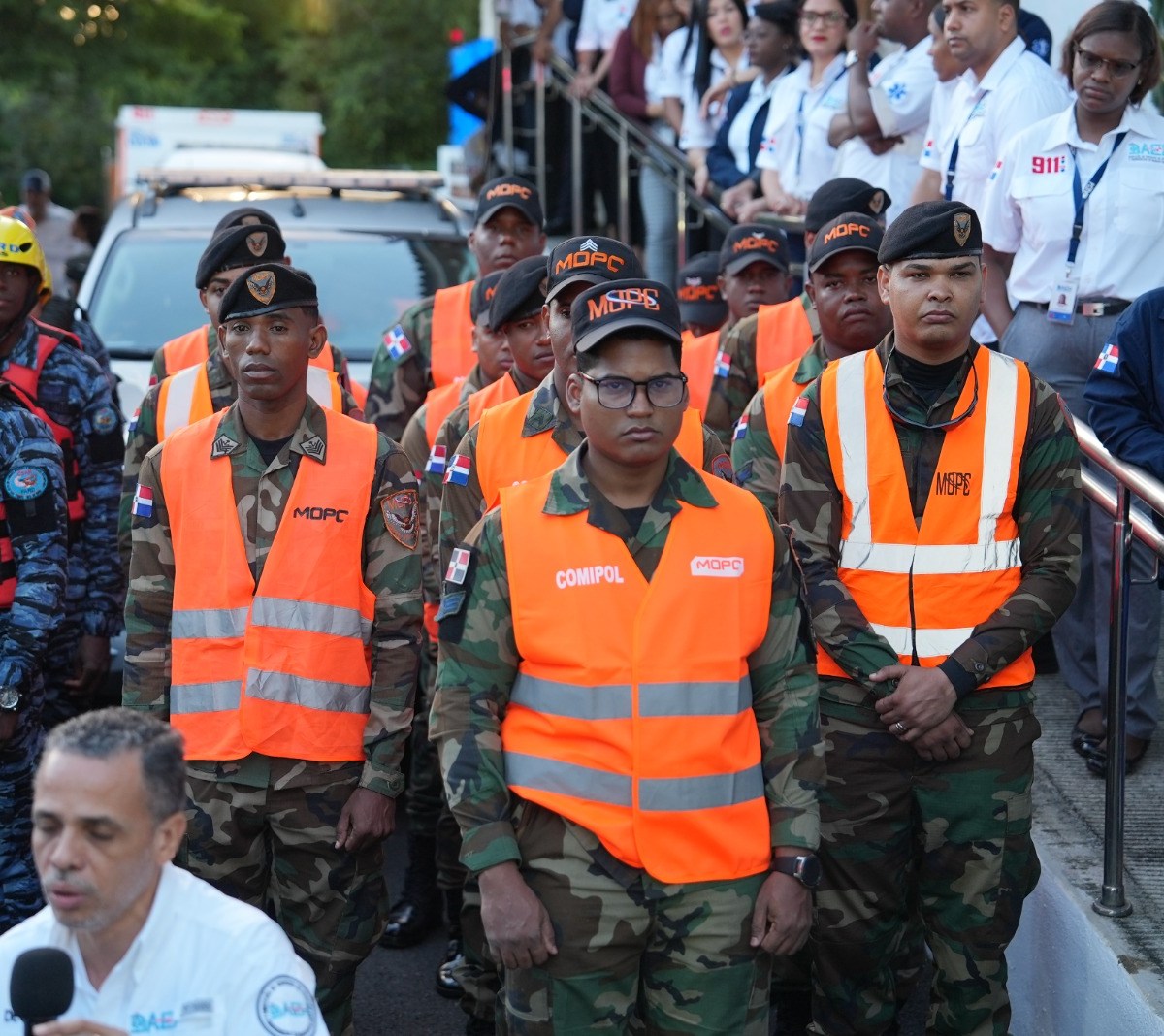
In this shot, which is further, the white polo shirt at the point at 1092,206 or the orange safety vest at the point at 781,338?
the orange safety vest at the point at 781,338

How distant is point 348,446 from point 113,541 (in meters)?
1.78

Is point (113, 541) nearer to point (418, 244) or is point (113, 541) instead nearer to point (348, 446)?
point (348, 446)

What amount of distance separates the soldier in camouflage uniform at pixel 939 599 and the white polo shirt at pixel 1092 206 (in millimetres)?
1981

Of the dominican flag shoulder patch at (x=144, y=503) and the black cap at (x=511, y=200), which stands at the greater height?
the black cap at (x=511, y=200)

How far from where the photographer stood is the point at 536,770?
3.71m

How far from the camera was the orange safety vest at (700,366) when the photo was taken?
6.97 m

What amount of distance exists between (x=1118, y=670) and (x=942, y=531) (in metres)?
0.63

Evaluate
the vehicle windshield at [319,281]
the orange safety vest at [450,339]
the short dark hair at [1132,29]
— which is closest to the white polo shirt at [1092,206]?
the short dark hair at [1132,29]

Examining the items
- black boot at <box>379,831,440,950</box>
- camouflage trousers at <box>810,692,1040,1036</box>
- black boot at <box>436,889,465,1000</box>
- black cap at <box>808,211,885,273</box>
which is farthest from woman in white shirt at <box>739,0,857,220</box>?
camouflage trousers at <box>810,692,1040,1036</box>

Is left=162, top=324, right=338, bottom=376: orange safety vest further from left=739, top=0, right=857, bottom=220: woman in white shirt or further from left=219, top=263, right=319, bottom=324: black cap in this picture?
left=739, top=0, right=857, bottom=220: woman in white shirt

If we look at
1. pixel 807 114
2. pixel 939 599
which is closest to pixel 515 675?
pixel 939 599

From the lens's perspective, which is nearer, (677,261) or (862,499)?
(862,499)

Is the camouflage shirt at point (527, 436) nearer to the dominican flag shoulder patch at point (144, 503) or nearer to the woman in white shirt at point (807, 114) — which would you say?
the dominican flag shoulder patch at point (144, 503)

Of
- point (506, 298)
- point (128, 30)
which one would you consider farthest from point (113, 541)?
point (128, 30)
